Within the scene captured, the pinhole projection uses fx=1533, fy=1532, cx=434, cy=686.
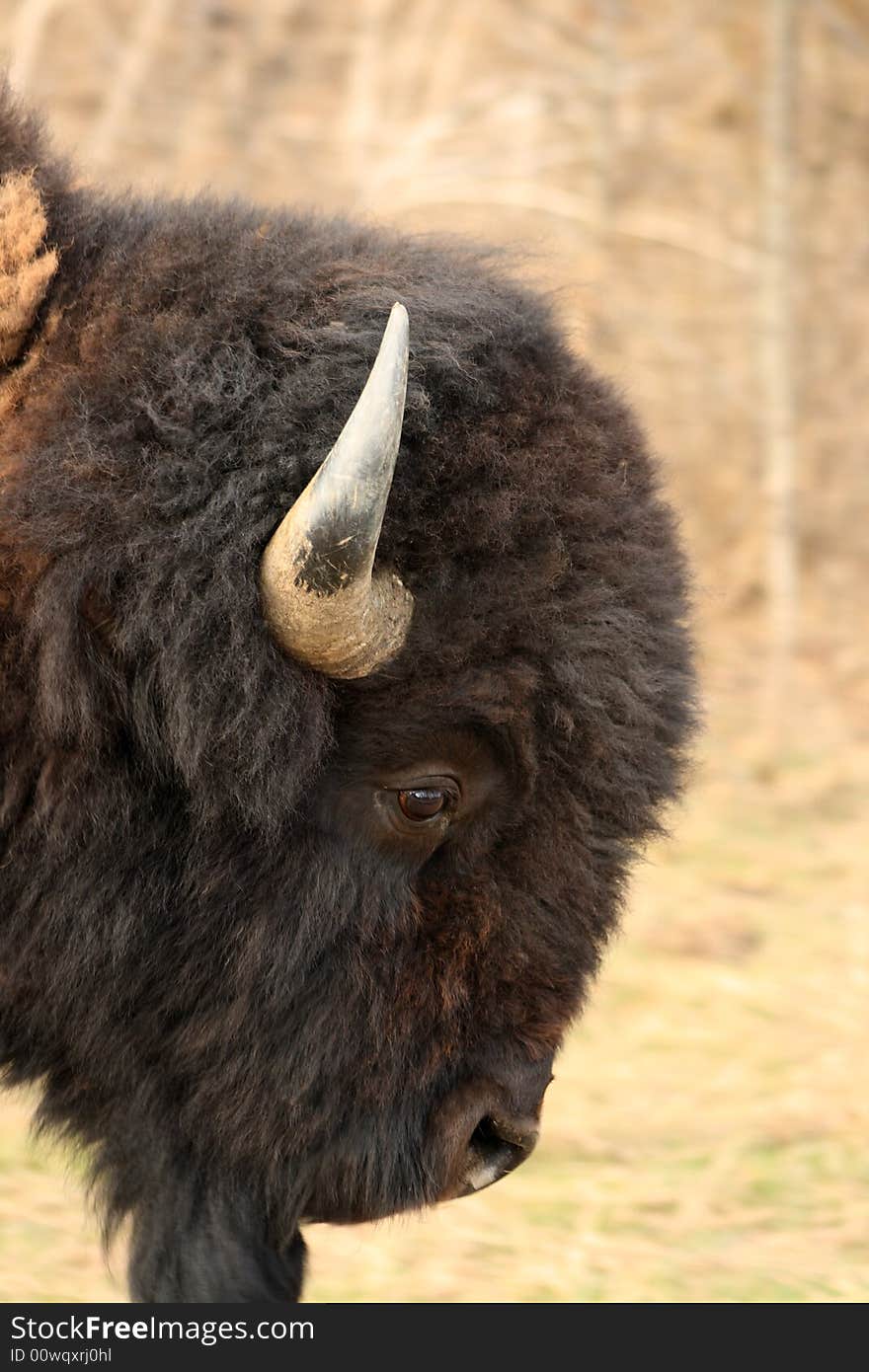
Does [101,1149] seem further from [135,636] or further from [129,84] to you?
[129,84]

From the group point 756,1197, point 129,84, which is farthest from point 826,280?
point 756,1197

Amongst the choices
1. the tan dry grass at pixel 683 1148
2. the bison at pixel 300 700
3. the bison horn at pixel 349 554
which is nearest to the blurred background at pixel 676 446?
the tan dry grass at pixel 683 1148

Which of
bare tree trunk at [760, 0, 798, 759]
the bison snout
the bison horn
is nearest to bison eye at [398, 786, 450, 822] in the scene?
the bison horn

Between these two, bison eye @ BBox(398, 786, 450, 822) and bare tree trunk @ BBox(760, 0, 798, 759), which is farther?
bare tree trunk @ BBox(760, 0, 798, 759)

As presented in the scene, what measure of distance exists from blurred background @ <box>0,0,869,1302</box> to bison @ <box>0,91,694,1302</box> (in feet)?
1.62

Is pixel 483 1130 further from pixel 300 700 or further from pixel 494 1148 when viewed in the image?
pixel 300 700

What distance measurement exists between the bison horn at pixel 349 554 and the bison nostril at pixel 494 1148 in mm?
985

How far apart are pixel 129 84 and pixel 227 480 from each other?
6520 millimetres

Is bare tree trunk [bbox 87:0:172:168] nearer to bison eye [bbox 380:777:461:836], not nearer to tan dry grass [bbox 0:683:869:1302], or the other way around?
tan dry grass [bbox 0:683:869:1302]

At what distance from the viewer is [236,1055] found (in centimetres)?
305

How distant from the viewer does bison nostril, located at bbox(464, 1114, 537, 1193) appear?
308 cm

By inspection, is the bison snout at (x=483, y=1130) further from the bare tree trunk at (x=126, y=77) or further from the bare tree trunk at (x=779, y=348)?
the bare tree trunk at (x=779, y=348)

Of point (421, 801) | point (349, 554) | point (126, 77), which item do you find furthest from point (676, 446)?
point (349, 554)

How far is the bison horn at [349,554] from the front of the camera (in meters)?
2.56
